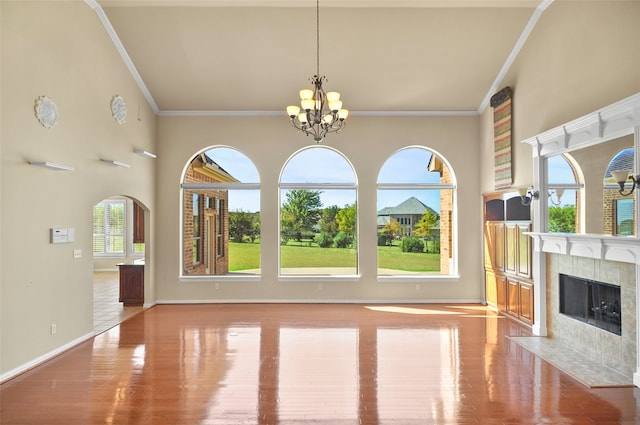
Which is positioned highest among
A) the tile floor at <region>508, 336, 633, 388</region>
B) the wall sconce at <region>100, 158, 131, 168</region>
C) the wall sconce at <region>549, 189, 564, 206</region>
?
the wall sconce at <region>100, 158, 131, 168</region>

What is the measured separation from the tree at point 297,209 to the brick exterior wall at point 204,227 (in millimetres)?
1173

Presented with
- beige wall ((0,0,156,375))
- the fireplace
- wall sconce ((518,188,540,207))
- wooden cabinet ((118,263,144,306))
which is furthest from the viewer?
wooden cabinet ((118,263,144,306))

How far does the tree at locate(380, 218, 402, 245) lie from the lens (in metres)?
8.13

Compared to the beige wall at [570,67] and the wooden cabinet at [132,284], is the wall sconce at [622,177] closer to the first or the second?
the beige wall at [570,67]

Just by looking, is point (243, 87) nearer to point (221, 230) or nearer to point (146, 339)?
point (221, 230)

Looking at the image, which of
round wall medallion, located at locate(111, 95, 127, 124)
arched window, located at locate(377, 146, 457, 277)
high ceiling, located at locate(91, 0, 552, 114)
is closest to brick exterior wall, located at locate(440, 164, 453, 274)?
arched window, located at locate(377, 146, 457, 277)

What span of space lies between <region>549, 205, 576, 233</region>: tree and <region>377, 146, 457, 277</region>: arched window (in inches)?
104

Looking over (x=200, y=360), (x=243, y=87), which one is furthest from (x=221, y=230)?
(x=200, y=360)

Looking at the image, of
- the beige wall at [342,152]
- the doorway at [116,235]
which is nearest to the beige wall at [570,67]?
the beige wall at [342,152]

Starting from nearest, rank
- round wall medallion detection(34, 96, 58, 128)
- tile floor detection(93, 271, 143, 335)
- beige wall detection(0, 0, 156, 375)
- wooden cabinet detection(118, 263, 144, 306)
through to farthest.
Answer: beige wall detection(0, 0, 156, 375) → round wall medallion detection(34, 96, 58, 128) → tile floor detection(93, 271, 143, 335) → wooden cabinet detection(118, 263, 144, 306)

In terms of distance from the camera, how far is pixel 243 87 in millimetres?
7328

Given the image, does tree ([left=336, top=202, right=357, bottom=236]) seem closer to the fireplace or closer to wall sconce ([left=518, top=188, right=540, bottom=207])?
wall sconce ([left=518, top=188, right=540, bottom=207])

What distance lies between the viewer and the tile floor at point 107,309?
6.56 metres

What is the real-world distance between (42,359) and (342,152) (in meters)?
5.67
